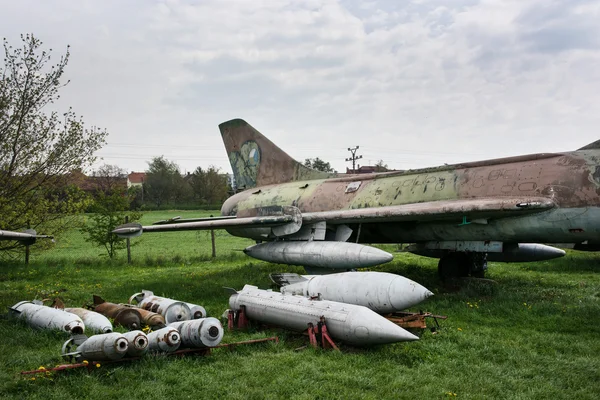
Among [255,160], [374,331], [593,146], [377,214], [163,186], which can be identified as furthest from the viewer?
[163,186]

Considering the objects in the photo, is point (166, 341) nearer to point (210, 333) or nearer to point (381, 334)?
point (210, 333)

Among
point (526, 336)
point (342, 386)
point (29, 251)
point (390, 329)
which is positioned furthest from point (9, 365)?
point (29, 251)

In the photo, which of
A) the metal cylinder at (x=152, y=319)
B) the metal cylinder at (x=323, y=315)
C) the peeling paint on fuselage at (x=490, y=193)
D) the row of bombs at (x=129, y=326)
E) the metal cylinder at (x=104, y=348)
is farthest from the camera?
the peeling paint on fuselage at (x=490, y=193)

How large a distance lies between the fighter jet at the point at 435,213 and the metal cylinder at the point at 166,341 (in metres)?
4.98

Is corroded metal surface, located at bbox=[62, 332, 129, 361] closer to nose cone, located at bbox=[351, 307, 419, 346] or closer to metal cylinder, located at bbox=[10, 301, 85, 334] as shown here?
metal cylinder, located at bbox=[10, 301, 85, 334]

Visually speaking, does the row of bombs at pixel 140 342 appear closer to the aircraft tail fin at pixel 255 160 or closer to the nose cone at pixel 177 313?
the nose cone at pixel 177 313

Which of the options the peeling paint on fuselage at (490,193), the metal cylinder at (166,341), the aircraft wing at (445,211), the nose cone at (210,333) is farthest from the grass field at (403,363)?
the aircraft wing at (445,211)

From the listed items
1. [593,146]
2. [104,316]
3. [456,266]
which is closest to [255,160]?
[456,266]

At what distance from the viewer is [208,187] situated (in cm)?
5753

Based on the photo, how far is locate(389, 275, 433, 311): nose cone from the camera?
7.64m

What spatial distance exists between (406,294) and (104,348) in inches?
179

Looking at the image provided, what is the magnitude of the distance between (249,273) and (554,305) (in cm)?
906

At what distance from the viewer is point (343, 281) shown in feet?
28.0

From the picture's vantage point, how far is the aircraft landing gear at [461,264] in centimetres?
1230
